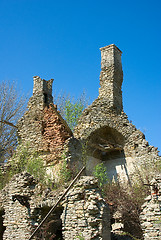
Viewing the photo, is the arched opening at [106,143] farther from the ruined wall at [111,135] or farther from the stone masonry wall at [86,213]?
the stone masonry wall at [86,213]

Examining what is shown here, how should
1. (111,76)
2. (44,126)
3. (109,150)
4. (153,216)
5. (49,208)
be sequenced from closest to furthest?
1. (153,216)
2. (49,208)
3. (44,126)
4. (109,150)
5. (111,76)

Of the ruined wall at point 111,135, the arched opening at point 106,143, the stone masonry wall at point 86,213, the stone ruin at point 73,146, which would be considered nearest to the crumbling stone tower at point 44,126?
the stone ruin at point 73,146

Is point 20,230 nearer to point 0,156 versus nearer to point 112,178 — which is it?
point 112,178

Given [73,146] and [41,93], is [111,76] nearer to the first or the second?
[41,93]

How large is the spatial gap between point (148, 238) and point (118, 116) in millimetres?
7362

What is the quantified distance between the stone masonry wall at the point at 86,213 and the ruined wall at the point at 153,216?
1105mm

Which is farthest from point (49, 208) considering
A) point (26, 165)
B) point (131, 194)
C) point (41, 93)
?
point (41, 93)

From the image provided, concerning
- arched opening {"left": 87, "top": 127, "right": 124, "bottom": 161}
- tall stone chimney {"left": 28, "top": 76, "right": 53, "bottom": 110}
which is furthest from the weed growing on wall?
arched opening {"left": 87, "top": 127, "right": 124, "bottom": 161}

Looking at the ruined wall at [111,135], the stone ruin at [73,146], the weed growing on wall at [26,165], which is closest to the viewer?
the stone ruin at [73,146]

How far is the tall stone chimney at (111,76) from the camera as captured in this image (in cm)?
1515

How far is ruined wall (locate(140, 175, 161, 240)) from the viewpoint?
8055mm

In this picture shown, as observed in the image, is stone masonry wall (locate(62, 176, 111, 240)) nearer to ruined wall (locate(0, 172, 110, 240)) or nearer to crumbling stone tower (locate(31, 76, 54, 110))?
ruined wall (locate(0, 172, 110, 240))

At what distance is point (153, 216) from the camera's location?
821 centimetres

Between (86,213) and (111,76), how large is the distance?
350 inches
